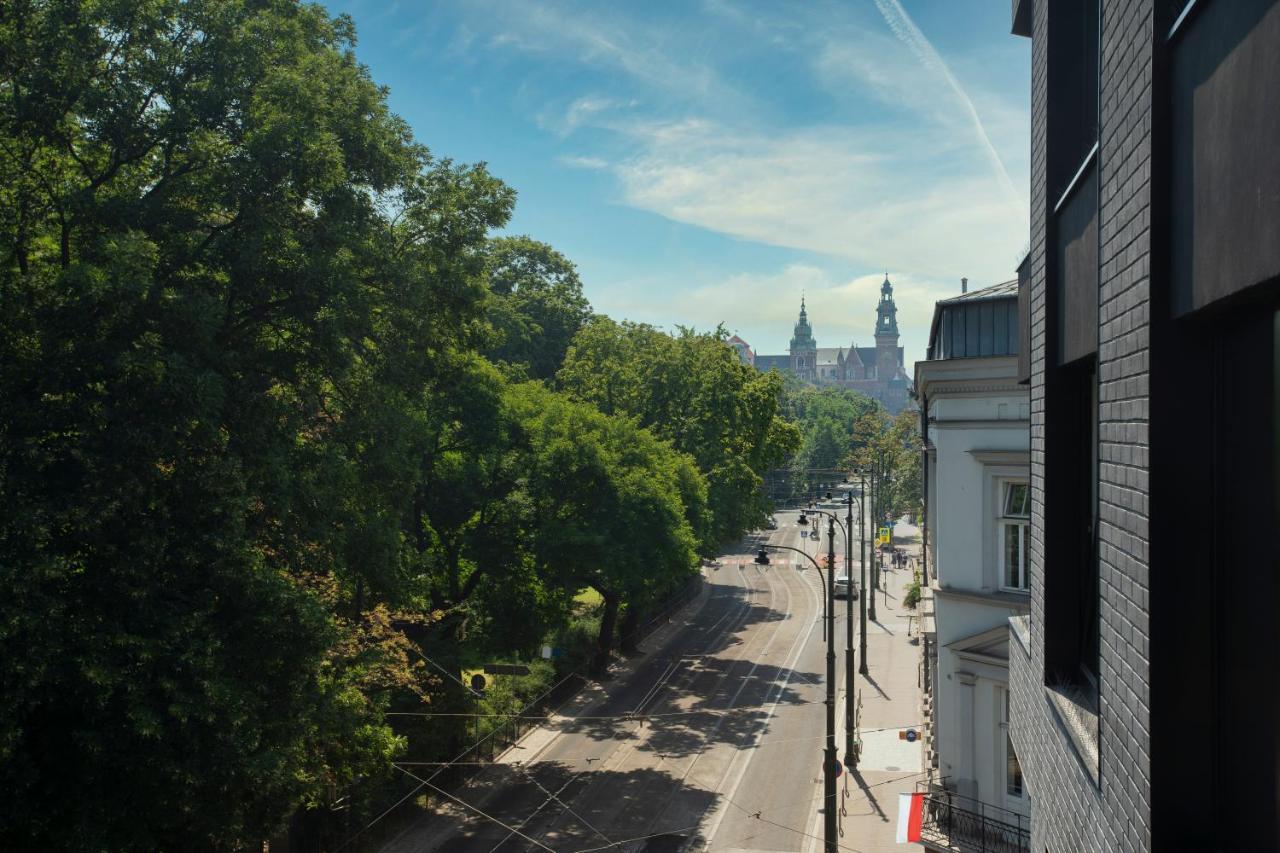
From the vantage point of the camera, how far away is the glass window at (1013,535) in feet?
56.0

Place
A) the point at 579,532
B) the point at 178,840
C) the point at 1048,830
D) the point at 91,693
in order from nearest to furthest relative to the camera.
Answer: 1. the point at 1048,830
2. the point at 91,693
3. the point at 178,840
4. the point at 579,532

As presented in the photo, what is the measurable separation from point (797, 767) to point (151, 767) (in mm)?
19954

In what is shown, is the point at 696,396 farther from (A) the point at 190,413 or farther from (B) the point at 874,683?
(A) the point at 190,413

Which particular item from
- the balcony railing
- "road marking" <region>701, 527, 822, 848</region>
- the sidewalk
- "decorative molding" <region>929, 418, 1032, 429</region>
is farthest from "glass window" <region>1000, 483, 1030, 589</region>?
"road marking" <region>701, 527, 822, 848</region>

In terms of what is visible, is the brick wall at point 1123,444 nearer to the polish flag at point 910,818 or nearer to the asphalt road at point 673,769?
the polish flag at point 910,818

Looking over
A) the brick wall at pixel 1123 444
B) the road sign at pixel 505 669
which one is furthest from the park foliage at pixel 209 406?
the brick wall at pixel 1123 444

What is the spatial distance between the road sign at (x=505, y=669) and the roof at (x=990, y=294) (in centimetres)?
1725

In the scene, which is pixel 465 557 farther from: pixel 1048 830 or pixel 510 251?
pixel 510 251

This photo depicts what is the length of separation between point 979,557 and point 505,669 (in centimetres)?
1815

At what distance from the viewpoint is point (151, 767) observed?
12.2 metres

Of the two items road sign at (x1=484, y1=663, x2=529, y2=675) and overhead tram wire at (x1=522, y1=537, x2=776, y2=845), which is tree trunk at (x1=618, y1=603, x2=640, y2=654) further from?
road sign at (x1=484, y1=663, x2=529, y2=675)

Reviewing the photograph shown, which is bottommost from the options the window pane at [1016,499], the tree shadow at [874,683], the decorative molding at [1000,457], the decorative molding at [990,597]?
the tree shadow at [874,683]

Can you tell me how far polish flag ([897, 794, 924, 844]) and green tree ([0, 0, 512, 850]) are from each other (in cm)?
974

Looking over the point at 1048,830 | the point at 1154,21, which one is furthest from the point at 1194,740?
the point at 1048,830
